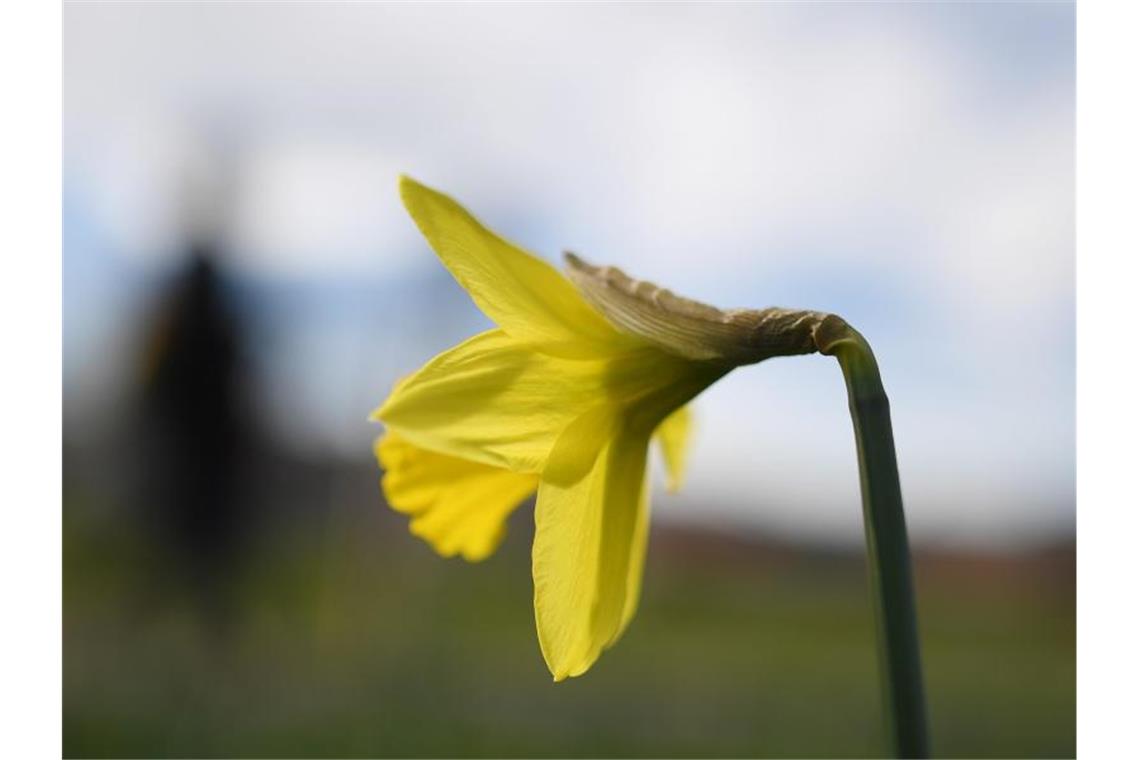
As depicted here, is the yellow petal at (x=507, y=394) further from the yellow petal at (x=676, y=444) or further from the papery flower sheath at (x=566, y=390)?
the yellow petal at (x=676, y=444)

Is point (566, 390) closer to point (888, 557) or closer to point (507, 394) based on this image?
point (507, 394)

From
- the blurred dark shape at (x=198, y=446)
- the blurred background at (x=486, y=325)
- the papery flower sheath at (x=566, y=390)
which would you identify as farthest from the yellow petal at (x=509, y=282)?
the blurred dark shape at (x=198, y=446)

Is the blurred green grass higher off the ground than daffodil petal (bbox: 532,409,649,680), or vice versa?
daffodil petal (bbox: 532,409,649,680)

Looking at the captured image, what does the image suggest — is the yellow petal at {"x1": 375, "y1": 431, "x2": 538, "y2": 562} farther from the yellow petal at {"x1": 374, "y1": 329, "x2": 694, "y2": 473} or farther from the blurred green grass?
the blurred green grass

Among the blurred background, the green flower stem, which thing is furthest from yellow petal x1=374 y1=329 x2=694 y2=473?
the blurred background

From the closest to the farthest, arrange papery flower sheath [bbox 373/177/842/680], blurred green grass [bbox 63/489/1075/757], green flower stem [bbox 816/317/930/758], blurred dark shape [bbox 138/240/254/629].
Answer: green flower stem [bbox 816/317/930/758], papery flower sheath [bbox 373/177/842/680], blurred green grass [bbox 63/489/1075/757], blurred dark shape [bbox 138/240/254/629]

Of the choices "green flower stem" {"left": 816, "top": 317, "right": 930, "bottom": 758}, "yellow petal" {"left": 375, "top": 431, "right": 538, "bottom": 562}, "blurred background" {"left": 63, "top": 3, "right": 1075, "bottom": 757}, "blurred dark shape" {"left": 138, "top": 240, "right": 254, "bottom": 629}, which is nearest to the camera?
"green flower stem" {"left": 816, "top": 317, "right": 930, "bottom": 758}
